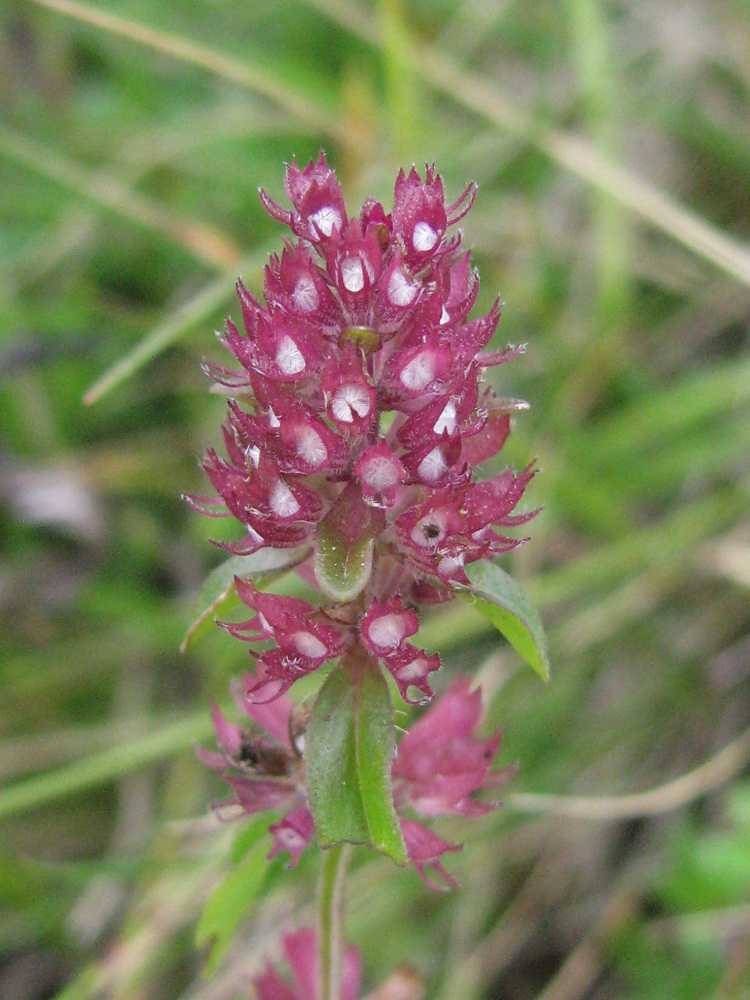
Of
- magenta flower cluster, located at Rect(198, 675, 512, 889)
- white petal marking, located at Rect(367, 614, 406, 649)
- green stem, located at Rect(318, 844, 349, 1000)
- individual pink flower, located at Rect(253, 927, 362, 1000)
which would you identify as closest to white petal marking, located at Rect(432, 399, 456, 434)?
white petal marking, located at Rect(367, 614, 406, 649)

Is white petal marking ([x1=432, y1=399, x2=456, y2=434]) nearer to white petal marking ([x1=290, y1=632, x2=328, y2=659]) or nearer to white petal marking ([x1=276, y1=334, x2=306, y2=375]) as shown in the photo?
white petal marking ([x1=276, y1=334, x2=306, y2=375])

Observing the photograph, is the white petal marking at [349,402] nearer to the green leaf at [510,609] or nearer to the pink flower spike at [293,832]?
the green leaf at [510,609]

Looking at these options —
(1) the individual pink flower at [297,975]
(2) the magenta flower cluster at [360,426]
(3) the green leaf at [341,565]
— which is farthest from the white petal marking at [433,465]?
(1) the individual pink flower at [297,975]

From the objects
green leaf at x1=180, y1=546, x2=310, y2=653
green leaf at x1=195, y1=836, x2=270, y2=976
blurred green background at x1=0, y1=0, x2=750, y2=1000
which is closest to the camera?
green leaf at x1=180, y1=546, x2=310, y2=653

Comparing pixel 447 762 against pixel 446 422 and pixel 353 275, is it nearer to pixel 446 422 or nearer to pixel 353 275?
pixel 446 422

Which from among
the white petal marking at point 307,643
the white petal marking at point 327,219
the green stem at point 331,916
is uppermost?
the white petal marking at point 327,219

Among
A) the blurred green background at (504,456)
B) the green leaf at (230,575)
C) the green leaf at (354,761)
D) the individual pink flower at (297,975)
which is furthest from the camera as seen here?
the blurred green background at (504,456)

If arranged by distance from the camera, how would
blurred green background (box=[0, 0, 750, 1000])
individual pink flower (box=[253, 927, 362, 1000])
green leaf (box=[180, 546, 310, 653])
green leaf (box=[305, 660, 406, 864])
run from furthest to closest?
1. blurred green background (box=[0, 0, 750, 1000])
2. individual pink flower (box=[253, 927, 362, 1000])
3. green leaf (box=[180, 546, 310, 653])
4. green leaf (box=[305, 660, 406, 864])
